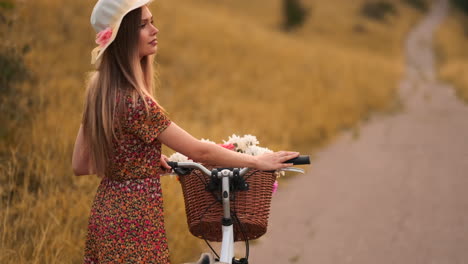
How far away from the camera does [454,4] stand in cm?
6744

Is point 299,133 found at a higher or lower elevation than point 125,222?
higher

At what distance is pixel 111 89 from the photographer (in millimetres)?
2564

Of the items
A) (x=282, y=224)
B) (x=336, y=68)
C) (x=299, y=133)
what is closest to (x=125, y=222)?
(x=282, y=224)

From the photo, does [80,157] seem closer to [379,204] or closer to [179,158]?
[179,158]

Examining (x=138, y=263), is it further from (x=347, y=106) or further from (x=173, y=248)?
(x=347, y=106)

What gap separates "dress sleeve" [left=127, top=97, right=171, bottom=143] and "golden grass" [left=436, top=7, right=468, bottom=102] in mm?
16538

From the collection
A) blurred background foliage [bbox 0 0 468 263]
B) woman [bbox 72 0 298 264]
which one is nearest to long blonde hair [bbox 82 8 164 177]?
woman [bbox 72 0 298 264]

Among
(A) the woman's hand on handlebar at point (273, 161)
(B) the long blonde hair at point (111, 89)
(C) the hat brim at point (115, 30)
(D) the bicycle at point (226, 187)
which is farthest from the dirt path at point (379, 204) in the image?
(C) the hat brim at point (115, 30)

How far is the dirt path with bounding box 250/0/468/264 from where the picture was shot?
5.78m

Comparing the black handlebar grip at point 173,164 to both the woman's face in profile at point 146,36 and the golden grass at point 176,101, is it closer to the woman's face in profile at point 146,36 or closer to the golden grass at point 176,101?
the woman's face in profile at point 146,36

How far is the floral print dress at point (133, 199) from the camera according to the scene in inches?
101

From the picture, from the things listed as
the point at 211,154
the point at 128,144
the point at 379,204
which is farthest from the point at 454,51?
the point at 128,144

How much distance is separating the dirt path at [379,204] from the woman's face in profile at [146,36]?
348 centimetres

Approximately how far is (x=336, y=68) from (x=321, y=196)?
13648mm
